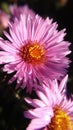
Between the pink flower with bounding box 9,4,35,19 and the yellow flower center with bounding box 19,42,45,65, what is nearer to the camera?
the yellow flower center with bounding box 19,42,45,65

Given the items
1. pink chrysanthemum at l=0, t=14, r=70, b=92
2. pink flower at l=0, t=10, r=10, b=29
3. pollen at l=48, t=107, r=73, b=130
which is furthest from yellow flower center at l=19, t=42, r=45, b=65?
pink flower at l=0, t=10, r=10, b=29

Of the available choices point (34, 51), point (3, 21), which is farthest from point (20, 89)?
point (3, 21)

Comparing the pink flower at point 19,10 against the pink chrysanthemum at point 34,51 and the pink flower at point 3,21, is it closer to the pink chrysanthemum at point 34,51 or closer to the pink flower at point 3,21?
the pink flower at point 3,21

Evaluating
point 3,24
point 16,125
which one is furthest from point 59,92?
A: point 3,24

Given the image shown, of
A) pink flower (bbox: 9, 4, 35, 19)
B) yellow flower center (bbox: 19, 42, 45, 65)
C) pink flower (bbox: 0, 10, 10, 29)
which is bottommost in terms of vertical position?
yellow flower center (bbox: 19, 42, 45, 65)

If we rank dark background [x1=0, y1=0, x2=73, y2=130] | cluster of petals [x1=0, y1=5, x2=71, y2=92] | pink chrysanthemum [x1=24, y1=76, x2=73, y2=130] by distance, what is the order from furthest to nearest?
dark background [x1=0, y1=0, x2=73, y2=130], cluster of petals [x1=0, y1=5, x2=71, y2=92], pink chrysanthemum [x1=24, y1=76, x2=73, y2=130]

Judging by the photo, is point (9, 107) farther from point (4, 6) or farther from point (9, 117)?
point (4, 6)

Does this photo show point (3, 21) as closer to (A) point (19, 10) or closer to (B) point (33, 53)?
(A) point (19, 10)

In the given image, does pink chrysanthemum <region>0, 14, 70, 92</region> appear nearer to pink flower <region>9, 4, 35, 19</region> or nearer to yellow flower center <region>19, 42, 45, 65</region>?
yellow flower center <region>19, 42, 45, 65</region>

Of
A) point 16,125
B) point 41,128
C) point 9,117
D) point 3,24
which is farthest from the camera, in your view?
point 3,24
